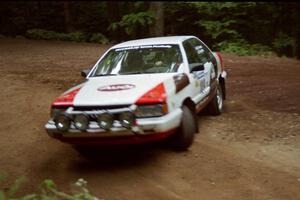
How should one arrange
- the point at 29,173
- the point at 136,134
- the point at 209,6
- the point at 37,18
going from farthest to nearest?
the point at 37,18, the point at 209,6, the point at 29,173, the point at 136,134

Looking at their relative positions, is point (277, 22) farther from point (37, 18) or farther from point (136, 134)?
point (136, 134)

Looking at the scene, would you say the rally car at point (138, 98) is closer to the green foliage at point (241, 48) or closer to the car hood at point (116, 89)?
the car hood at point (116, 89)

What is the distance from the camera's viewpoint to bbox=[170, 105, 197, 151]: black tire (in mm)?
6836

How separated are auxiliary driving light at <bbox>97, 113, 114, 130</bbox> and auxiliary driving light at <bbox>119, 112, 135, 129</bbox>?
146 millimetres

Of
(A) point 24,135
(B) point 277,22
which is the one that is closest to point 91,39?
(B) point 277,22

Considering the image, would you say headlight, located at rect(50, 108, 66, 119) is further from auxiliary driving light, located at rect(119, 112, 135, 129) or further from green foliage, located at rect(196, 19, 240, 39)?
green foliage, located at rect(196, 19, 240, 39)

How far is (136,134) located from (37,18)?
2035 cm

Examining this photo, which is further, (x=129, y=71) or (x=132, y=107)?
(x=129, y=71)

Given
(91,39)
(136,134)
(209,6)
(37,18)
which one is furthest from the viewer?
(37,18)

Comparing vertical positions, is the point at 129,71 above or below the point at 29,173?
above

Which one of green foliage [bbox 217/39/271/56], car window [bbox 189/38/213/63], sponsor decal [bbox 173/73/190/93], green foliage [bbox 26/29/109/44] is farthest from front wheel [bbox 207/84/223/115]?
green foliage [bbox 26/29/109/44]

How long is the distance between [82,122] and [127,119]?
0.62 meters

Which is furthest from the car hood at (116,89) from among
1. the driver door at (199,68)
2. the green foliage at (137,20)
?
the green foliage at (137,20)

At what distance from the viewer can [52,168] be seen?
6965 millimetres
